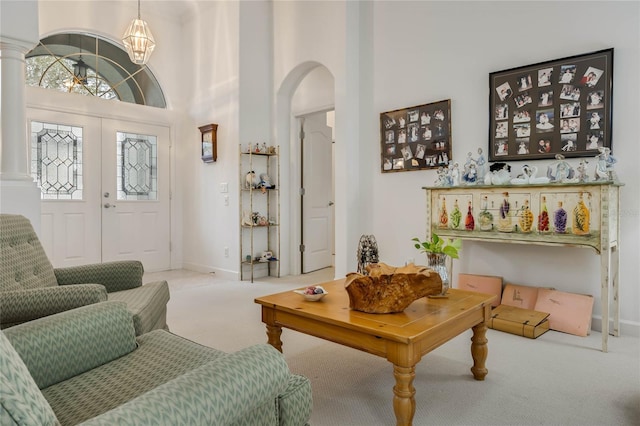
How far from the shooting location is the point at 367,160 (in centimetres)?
456

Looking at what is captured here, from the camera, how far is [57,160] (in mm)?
4977

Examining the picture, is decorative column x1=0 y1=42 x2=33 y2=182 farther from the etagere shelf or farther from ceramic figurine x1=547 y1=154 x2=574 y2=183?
ceramic figurine x1=547 y1=154 x2=574 y2=183

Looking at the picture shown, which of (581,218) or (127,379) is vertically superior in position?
(581,218)

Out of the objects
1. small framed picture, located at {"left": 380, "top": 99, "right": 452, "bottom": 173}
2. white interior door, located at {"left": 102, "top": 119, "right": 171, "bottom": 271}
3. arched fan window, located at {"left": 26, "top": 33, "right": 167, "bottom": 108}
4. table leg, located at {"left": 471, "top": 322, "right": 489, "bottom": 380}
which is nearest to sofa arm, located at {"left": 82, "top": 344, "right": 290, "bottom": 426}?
table leg, located at {"left": 471, "top": 322, "right": 489, "bottom": 380}

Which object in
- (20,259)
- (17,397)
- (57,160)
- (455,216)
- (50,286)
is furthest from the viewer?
(57,160)

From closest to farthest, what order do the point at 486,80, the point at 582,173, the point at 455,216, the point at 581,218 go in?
the point at 581,218 < the point at 582,173 < the point at 455,216 < the point at 486,80

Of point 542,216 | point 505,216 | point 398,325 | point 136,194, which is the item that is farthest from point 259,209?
point 398,325

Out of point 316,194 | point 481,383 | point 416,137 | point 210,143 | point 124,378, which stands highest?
point 210,143

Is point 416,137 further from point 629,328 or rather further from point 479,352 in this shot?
point 479,352

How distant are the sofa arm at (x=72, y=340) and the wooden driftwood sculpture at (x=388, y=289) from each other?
95 centimetres

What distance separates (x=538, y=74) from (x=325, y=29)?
2.37 meters

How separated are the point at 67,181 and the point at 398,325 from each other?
480cm

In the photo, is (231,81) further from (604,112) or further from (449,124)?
(604,112)

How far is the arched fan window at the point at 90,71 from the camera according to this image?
4926 millimetres
